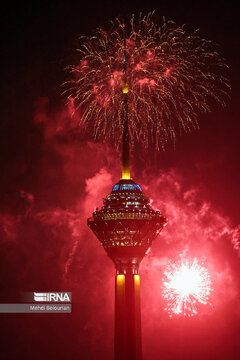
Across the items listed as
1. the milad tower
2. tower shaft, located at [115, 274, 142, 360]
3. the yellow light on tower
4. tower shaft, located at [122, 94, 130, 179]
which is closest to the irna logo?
tower shaft, located at [115, 274, 142, 360]

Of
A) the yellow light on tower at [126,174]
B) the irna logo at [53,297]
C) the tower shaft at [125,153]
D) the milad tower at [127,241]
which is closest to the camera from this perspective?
the milad tower at [127,241]

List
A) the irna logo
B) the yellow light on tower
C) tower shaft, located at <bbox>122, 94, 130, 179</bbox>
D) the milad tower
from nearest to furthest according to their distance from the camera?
1. the milad tower
2. the yellow light on tower
3. tower shaft, located at <bbox>122, 94, 130, 179</bbox>
4. the irna logo

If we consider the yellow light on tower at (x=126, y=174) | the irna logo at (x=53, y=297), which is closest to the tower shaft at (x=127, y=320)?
the yellow light on tower at (x=126, y=174)

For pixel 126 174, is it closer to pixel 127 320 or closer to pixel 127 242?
pixel 127 242

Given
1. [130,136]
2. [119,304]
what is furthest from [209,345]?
[130,136]

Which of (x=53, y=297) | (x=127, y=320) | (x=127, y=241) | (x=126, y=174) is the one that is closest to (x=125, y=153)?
(x=126, y=174)

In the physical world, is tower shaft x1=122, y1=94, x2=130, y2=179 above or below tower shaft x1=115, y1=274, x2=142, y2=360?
above

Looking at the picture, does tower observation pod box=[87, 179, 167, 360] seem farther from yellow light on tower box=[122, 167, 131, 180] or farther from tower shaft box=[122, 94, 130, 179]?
tower shaft box=[122, 94, 130, 179]

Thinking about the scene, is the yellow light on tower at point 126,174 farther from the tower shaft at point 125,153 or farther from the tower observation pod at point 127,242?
the tower observation pod at point 127,242
